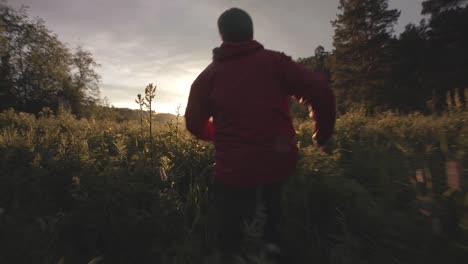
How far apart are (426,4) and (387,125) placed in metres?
37.2

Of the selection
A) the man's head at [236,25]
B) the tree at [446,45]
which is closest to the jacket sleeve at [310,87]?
the man's head at [236,25]

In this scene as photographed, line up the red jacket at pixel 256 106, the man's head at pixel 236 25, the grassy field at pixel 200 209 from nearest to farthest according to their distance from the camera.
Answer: the grassy field at pixel 200 209 → the red jacket at pixel 256 106 → the man's head at pixel 236 25

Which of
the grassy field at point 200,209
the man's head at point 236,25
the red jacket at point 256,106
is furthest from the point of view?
the man's head at point 236,25

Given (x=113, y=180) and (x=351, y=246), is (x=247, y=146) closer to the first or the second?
(x=351, y=246)

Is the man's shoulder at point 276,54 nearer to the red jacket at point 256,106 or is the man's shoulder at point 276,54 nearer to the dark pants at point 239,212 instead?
the red jacket at point 256,106

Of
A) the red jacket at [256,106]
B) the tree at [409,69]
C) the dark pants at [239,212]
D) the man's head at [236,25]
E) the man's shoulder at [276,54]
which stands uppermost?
the tree at [409,69]

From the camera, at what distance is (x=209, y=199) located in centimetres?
353

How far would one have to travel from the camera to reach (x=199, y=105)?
242cm

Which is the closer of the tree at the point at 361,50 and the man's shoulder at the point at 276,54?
the man's shoulder at the point at 276,54

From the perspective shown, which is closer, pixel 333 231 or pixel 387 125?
pixel 333 231

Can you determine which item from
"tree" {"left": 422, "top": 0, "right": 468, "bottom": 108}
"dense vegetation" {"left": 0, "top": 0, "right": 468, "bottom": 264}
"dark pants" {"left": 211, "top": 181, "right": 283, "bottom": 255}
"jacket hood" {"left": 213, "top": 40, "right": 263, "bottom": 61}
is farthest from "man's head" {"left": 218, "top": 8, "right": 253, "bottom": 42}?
"tree" {"left": 422, "top": 0, "right": 468, "bottom": 108}

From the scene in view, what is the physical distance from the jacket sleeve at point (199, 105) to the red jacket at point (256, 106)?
2 centimetres

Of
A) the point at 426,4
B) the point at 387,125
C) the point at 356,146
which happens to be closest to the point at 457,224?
the point at 356,146

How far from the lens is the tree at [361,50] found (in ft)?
127
